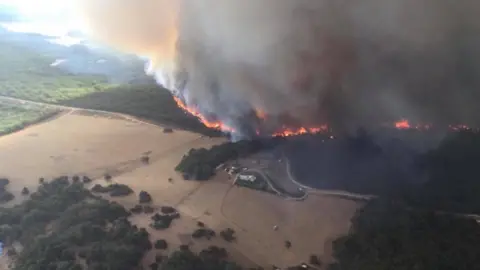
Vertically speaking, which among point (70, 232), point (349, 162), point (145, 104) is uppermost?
point (145, 104)

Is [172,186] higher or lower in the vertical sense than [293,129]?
lower

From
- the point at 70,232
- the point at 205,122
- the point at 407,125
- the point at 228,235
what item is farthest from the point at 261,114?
the point at 70,232

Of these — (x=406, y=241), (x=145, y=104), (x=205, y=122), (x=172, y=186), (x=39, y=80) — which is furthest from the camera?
(x=39, y=80)

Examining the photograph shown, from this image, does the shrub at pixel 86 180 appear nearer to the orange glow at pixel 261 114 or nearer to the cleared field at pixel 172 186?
the cleared field at pixel 172 186

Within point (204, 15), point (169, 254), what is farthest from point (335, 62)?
point (169, 254)

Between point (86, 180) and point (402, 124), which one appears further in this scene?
point (402, 124)

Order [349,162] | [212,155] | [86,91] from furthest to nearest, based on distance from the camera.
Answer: [86,91] < [212,155] < [349,162]

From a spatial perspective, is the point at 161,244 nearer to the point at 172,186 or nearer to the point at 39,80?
the point at 172,186

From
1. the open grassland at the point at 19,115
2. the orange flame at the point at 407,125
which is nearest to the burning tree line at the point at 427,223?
the orange flame at the point at 407,125
